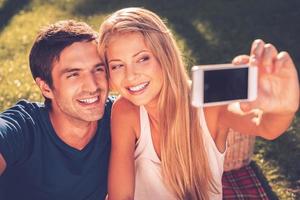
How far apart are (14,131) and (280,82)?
4.34 ft

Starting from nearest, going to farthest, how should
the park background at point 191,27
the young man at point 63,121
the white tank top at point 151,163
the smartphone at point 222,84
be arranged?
the smartphone at point 222,84, the young man at point 63,121, the white tank top at point 151,163, the park background at point 191,27

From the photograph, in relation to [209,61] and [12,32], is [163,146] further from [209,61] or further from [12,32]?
[12,32]

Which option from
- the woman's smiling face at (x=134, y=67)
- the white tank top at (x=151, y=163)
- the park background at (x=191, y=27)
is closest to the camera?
the woman's smiling face at (x=134, y=67)

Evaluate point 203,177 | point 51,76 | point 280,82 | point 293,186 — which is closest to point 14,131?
point 51,76

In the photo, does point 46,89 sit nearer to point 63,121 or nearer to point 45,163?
point 63,121

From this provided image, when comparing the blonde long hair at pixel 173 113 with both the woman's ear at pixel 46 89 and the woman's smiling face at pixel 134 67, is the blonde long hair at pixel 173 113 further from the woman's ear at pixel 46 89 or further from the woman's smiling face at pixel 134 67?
the woman's ear at pixel 46 89

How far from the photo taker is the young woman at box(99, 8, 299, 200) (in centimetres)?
271

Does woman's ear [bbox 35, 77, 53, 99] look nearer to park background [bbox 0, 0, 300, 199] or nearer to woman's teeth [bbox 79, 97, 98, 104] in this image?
woman's teeth [bbox 79, 97, 98, 104]

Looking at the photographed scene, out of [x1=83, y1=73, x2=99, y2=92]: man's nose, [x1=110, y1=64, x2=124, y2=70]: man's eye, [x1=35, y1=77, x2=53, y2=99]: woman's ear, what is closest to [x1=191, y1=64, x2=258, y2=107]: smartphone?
[x1=110, y1=64, x2=124, y2=70]: man's eye

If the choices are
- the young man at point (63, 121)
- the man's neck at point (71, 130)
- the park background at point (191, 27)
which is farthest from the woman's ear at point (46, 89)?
the park background at point (191, 27)

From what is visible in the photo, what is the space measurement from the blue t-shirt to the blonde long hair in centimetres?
39

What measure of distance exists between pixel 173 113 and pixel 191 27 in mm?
3883

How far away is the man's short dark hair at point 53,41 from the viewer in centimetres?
286

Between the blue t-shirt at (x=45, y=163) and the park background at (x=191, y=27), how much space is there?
212cm
